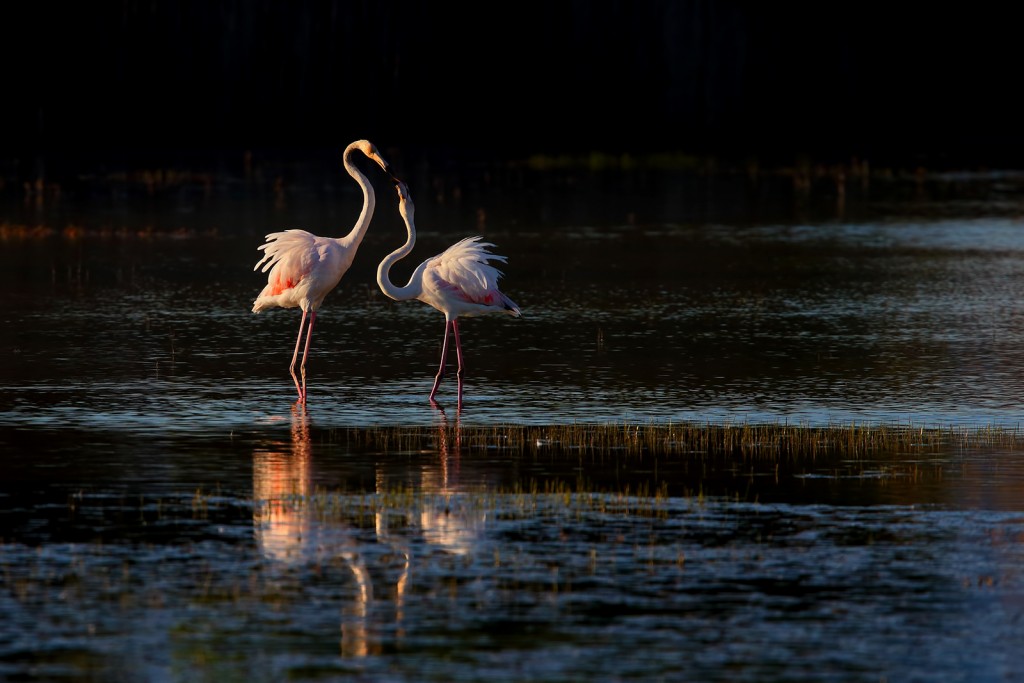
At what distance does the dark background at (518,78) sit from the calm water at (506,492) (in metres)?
29.1

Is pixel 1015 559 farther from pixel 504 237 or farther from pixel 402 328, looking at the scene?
pixel 504 237

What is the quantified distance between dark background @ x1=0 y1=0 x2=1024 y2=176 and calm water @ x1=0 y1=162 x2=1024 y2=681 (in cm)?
2906

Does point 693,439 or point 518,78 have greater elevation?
point 518,78

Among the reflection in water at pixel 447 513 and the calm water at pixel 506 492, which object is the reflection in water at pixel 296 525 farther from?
the reflection in water at pixel 447 513

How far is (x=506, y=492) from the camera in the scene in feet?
36.0

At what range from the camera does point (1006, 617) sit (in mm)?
8422

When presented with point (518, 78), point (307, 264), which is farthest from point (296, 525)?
point (518, 78)

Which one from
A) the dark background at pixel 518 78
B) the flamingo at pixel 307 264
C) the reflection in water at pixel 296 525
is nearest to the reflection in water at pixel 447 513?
the reflection in water at pixel 296 525

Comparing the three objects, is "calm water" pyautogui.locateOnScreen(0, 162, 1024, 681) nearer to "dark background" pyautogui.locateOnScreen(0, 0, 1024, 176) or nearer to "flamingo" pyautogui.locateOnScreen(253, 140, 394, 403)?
"flamingo" pyautogui.locateOnScreen(253, 140, 394, 403)

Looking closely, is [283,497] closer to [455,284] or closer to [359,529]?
[359,529]

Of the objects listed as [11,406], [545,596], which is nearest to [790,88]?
[11,406]

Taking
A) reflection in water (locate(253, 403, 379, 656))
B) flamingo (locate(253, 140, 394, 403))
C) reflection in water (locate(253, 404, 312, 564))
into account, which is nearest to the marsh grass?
reflection in water (locate(253, 404, 312, 564))

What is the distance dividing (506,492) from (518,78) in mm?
48887

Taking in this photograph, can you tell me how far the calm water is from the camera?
8062 mm
